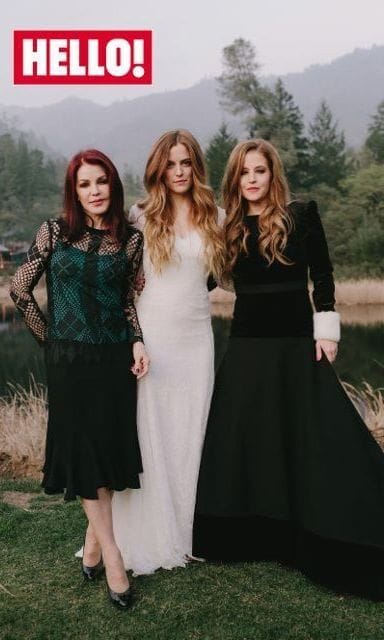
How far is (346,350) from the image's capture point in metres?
13.5

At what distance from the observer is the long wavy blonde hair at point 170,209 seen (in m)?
2.97

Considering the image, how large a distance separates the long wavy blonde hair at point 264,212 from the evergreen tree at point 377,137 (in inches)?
1223

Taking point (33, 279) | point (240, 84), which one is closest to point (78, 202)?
point (33, 279)

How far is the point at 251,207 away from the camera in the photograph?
305 cm

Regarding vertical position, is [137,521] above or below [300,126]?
below

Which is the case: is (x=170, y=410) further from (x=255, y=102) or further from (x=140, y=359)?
(x=255, y=102)

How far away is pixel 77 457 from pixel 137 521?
0.58 meters

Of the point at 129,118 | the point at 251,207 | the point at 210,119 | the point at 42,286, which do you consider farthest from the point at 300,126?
the point at 129,118

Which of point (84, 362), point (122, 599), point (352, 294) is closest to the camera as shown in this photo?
point (84, 362)

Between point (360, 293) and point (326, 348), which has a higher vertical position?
point (360, 293)

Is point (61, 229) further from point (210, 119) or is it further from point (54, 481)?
point (210, 119)

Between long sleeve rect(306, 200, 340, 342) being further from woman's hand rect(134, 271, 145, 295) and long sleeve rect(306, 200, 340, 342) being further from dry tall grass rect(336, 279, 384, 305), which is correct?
dry tall grass rect(336, 279, 384, 305)

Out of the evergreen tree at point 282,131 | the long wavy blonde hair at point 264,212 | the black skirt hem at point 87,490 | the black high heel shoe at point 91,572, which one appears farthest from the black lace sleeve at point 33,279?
the evergreen tree at point 282,131

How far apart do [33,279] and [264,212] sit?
984mm
